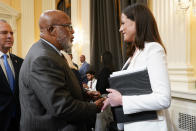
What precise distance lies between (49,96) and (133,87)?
1.81 feet

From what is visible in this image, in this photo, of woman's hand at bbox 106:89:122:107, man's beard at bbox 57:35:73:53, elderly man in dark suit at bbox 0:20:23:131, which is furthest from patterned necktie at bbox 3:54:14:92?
woman's hand at bbox 106:89:122:107

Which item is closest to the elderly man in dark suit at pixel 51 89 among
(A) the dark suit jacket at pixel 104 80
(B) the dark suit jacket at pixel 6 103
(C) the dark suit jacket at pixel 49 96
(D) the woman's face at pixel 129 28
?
(C) the dark suit jacket at pixel 49 96

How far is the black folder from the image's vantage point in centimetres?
122

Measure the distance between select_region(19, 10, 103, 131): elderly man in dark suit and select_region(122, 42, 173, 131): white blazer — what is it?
318 mm

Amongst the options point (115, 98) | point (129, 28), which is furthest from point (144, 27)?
point (115, 98)

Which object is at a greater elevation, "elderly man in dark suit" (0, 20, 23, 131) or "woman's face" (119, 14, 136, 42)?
"woman's face" (119, 14, 136, 42)

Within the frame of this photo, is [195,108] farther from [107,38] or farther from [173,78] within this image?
[107,38]

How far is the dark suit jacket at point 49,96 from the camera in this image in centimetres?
120

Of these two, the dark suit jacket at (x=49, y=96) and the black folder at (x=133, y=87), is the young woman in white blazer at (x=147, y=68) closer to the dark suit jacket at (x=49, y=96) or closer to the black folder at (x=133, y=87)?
the black folder at (x=133, y=87)

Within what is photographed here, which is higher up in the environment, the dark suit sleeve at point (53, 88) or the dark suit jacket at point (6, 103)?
the dark suit sleeve at point (53, 88)

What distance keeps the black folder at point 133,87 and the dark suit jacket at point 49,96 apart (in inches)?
9.2

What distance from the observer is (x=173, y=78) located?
289cm

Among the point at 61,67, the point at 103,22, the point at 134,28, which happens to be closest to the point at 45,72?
the point at 61,67

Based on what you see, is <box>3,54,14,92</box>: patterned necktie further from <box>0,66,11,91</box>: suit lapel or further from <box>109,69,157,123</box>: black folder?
<box>109,69,157,123</box>: black folder
